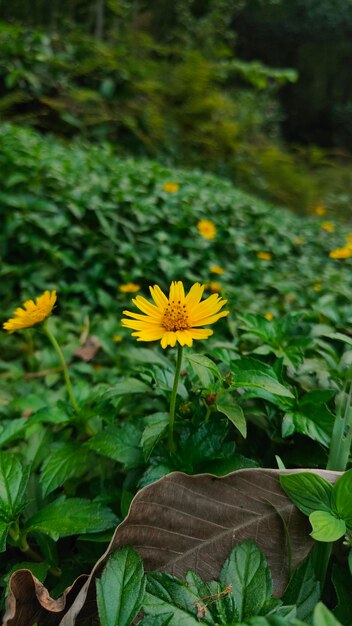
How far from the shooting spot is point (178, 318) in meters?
0.66

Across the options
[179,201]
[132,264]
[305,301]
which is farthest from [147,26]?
[305,301]

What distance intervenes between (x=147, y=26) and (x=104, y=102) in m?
2.66

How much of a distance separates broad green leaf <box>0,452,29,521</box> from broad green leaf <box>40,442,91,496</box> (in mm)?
66

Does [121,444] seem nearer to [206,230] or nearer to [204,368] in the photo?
[204,368]

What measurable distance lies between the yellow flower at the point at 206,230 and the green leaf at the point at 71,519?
1917 mm

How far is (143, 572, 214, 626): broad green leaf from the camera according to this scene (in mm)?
459

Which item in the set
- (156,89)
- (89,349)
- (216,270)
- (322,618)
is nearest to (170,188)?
(216,270)

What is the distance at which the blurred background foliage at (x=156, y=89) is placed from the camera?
4.23 meters

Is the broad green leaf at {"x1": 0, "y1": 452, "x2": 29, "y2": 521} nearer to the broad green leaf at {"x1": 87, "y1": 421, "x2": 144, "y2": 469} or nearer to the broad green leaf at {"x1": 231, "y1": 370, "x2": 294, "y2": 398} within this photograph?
the broad green leaf at {"x1": 87, "y1": 421, "x2": 144, "y2": 469}

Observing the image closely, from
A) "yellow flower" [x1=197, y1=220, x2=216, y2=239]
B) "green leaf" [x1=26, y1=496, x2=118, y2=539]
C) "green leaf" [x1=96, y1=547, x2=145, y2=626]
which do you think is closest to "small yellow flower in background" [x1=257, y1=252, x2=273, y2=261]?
"yellow flower" [x1=197, y1=220, x2=216, y2=239]

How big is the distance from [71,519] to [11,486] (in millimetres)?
92

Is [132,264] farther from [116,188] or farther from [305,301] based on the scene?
[305,301]

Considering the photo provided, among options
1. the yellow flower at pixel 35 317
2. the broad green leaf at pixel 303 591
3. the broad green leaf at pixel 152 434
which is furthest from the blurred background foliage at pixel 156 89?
the broad green leaf at pixel 303 591

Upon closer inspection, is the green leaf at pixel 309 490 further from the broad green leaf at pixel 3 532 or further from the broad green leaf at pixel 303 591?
the broad green leaf at pixel 3 532
